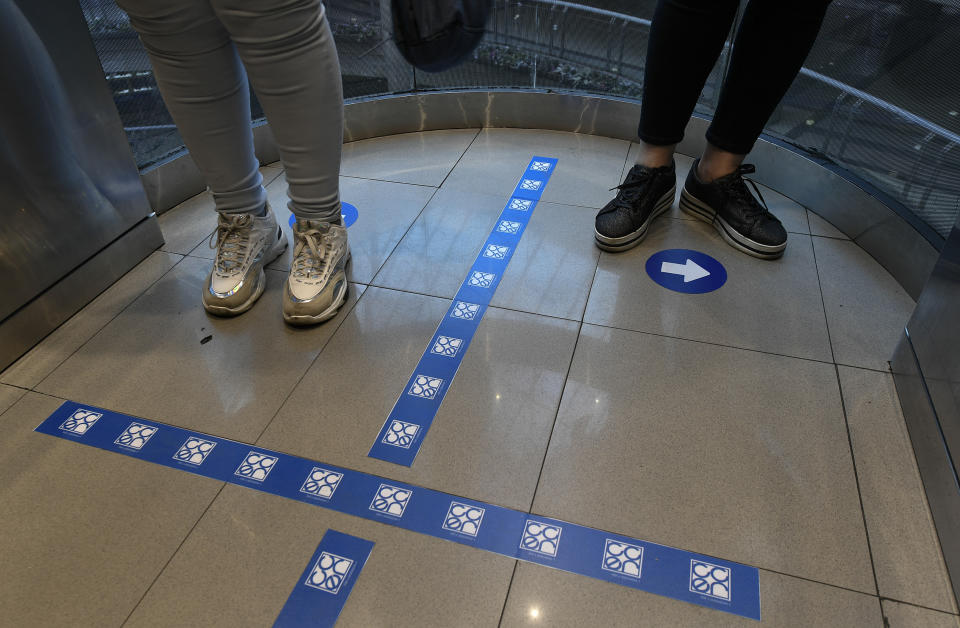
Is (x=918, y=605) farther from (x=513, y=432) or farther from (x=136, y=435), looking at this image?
(x=136, y=435)

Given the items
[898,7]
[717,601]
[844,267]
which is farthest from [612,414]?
[898,7]

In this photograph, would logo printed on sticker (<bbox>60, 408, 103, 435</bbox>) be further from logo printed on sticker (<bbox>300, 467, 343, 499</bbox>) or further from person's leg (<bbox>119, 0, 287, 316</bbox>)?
logo printed on sticker (<bbox>300, 467, 343, 499</bbox>)

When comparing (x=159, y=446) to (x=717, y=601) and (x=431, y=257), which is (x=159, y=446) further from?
(x=717, y=601)

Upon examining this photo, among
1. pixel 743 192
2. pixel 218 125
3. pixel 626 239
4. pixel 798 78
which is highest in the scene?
pixel 798 78

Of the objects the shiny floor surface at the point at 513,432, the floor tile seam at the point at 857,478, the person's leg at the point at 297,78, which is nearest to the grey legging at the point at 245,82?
the person's leg at the point at 297,78

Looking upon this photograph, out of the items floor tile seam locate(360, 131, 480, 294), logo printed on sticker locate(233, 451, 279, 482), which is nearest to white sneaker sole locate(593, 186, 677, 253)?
floor tile seam locate(360, 131, 480, 294)

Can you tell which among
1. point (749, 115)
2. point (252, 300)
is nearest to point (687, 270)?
point (749, 115)

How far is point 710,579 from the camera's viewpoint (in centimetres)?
92

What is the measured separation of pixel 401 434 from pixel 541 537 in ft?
1.07

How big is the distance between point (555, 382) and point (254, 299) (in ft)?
2.45

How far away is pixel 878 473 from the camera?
3.48ft

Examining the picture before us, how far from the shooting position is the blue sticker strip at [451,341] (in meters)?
1.13

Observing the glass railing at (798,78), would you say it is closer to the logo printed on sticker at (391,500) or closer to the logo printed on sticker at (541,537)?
the logo printed on sticker at (541,537)

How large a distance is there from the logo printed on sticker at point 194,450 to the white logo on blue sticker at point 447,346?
0.48 metres
